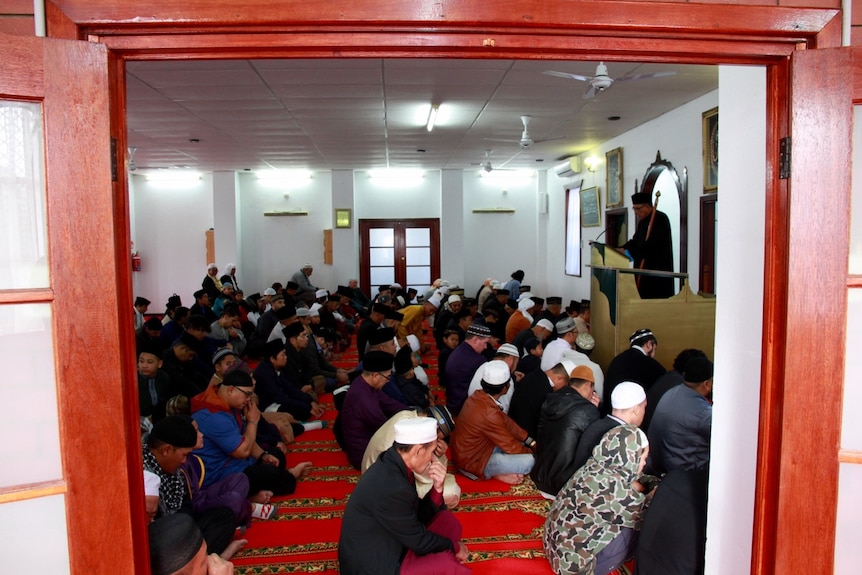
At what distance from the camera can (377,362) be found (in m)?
3.88

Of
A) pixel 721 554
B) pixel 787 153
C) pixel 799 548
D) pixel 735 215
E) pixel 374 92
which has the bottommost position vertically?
pixel 721 554

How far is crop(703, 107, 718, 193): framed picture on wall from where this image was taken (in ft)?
18.7

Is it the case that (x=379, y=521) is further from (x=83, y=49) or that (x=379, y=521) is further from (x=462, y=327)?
(x=462, y=327)

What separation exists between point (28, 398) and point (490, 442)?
2917mm

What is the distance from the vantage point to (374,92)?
5738mm

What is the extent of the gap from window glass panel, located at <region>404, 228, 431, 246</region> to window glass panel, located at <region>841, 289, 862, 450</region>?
439 inches

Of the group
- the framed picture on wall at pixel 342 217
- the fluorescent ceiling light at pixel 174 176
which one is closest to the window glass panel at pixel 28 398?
the framed picture on wall at pixel 342 217

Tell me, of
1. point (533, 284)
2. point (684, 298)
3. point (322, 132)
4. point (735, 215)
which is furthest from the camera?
point (533, 284)

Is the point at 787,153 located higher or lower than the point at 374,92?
lower

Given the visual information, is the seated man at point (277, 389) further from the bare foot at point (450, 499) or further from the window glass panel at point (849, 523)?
the window glass panel at point (849, 523)

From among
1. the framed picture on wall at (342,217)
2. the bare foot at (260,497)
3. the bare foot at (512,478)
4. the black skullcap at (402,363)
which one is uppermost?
the framed picture on wall at (342,217)

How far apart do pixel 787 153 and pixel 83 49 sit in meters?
1.62

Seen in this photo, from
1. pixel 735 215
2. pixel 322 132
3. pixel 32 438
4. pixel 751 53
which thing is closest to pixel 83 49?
pixel 32 438

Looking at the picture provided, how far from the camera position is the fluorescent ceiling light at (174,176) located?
1205cm
